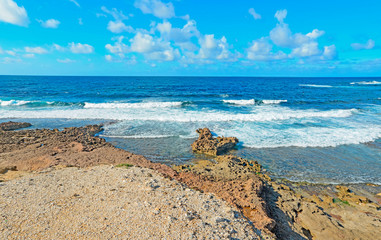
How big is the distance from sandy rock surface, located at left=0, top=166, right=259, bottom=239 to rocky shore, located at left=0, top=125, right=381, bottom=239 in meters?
0.02

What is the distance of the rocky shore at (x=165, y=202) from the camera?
15.0 ft

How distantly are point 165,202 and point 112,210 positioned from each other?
1.37m

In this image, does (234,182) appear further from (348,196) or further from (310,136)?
(310,136)

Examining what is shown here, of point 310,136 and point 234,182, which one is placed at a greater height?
point 234,182

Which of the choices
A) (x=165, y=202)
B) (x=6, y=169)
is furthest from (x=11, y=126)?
(x=165, y=202)

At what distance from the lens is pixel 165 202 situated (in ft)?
18.2

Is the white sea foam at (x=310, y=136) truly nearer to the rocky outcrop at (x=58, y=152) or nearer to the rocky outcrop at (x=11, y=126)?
the rocky outcrop at (x=58, y=152)

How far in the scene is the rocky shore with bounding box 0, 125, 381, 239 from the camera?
4566mm

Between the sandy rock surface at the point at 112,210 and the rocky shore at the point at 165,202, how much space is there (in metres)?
0.02

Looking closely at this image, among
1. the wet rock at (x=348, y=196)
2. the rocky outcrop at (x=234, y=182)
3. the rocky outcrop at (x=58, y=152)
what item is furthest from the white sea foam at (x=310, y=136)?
the rocky outcrop at (x=58, y=152)

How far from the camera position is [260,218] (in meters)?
5.52

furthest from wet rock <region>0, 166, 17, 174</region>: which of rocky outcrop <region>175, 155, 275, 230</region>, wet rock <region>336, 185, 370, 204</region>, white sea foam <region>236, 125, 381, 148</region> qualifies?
wet rock <region>336, 185, 370, 204</region>

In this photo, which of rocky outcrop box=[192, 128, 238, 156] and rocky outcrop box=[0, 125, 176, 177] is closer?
rocky outcrop box=[0, 125, 176, 177]

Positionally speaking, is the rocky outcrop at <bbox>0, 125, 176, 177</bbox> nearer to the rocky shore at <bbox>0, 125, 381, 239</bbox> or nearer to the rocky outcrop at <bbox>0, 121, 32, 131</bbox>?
the rocky shore at <bbox>0, 125, 381, 239</bbox>
